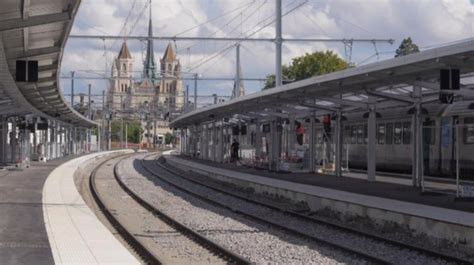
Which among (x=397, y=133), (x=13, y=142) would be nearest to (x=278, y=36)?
(x=397, y=133)

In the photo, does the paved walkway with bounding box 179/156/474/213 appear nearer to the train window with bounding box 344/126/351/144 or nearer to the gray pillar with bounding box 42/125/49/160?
the train window with bounding box 344/126/351/144

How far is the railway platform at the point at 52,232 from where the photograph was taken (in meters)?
10.2

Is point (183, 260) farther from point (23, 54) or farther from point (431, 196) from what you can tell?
point (23, 54)

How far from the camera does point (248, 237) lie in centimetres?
1409

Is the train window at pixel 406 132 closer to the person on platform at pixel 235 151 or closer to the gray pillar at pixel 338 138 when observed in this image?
the gray pillar at pixel 338 138

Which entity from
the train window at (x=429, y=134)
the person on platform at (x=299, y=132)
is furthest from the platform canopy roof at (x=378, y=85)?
the person on platform at (x=299, y=132)

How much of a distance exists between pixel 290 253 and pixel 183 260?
5.69 ft

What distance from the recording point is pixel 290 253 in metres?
12.0

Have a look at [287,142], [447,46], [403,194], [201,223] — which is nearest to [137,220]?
[201,223]

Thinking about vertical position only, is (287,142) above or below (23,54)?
below

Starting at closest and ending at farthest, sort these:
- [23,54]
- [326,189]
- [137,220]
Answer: [137,220] < [23,54] < [326,189]

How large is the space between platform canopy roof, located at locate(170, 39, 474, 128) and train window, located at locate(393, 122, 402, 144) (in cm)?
195

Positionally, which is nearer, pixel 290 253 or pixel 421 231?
pixel 290 253

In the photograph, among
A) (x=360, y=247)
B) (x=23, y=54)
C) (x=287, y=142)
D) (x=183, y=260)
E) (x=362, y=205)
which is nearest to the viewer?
(x=183, y=260)
